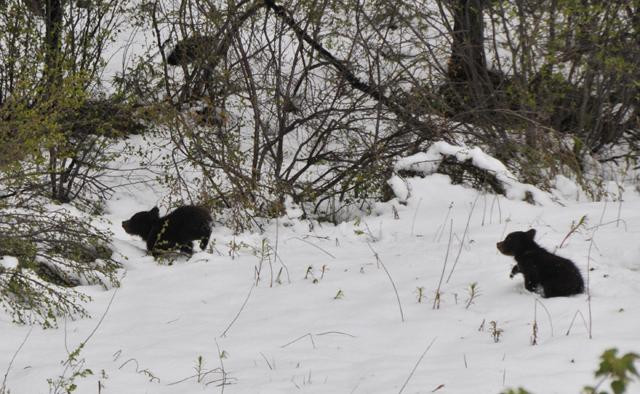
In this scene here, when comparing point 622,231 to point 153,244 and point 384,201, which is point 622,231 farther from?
point 153,244

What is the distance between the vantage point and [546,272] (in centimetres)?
Answer: 520

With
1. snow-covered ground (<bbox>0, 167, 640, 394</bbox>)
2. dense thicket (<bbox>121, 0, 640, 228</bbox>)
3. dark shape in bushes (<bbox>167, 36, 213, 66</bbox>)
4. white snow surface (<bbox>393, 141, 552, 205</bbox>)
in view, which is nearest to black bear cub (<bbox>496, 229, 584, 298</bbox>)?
snow-covered ground (<bbox>0, 167, 640, 394</bbox>)

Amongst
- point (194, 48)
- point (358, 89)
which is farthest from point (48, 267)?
A: point (358, 89)

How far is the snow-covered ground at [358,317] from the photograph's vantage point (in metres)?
4.18

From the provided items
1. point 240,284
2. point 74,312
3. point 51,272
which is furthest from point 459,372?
point 51,272

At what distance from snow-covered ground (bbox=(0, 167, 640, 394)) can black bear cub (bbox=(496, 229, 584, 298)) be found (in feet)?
0.34

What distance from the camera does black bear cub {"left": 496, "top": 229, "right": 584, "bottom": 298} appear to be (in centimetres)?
511

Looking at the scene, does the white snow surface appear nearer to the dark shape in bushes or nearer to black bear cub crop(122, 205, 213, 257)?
black bear cub crop(122, 205, 213, 257)

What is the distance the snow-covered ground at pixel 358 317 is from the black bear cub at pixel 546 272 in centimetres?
10

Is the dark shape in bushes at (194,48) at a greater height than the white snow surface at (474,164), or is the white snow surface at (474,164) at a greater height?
the dark shape in bushes at (194,48)

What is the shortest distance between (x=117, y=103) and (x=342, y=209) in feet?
12.0

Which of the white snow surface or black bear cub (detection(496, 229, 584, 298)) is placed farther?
the white snow surface

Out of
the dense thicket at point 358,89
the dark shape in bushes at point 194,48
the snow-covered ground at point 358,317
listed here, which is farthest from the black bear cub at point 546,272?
the dark shape in bushes at point 194,48

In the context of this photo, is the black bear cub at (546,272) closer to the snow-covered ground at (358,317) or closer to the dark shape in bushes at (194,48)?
the snow-covered ground at (358,317)
